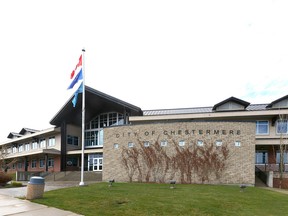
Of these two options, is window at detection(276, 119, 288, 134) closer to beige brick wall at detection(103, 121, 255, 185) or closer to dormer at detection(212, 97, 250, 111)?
dormer at detection(212, 97, 250, 111)

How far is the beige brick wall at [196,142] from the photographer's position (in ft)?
65.5

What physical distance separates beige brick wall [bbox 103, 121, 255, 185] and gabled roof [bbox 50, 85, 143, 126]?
29.2ft

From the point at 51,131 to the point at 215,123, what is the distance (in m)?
27.3

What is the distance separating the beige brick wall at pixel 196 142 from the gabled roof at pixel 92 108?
350 inches

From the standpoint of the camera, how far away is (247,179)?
19.6 m

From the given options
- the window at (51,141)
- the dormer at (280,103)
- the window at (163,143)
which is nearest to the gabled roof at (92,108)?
the window at (51,141)

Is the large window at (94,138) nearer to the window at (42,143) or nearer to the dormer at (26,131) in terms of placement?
the window at (42,143)

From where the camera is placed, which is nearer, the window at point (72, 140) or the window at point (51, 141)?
the window at point (72, 140)

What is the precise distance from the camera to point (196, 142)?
20.9 meters

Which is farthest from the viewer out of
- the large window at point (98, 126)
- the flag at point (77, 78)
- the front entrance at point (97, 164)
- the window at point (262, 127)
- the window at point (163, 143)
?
the large window at point (98, 126)

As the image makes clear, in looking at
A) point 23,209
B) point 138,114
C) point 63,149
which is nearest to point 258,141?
point 138,114

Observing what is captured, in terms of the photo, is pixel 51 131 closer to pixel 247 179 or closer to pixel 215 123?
pixel 215 123

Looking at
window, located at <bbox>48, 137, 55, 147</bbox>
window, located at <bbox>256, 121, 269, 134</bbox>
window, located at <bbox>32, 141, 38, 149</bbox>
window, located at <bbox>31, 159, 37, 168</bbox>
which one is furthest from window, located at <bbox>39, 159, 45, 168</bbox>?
window, located at <bbox>256, 121, 269, 134</bbox>

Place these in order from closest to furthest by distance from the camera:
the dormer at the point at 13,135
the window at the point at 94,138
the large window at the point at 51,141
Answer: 1. the window at the point at 94,138
2. the large window at the point at 51,141
3. the dormer at the point at 13,135
